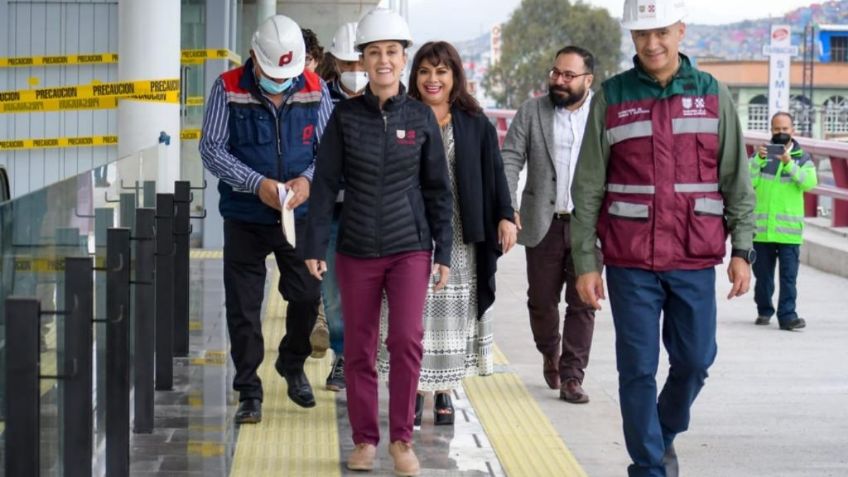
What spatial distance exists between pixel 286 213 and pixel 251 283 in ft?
1.79

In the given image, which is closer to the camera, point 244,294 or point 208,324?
point 244,294

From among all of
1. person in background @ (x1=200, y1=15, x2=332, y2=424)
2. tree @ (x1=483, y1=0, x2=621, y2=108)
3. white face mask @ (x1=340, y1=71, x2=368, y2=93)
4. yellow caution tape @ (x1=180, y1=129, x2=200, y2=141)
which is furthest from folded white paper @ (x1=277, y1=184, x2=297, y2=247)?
tree @ (x1=483, y1=0, x2=621, y2=108)

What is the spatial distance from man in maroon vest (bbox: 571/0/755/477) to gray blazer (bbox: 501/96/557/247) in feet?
7.68

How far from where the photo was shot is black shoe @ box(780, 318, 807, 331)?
12.4m

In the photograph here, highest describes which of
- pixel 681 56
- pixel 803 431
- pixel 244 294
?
pixel 681 56

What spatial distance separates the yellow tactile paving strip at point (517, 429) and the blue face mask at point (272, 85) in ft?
6.16

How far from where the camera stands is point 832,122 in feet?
437

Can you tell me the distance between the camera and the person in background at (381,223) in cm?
693

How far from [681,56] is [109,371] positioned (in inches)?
99.5

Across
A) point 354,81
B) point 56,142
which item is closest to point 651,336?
point 354,81

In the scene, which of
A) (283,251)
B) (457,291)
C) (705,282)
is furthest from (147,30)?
(705,282)

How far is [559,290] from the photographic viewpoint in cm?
894

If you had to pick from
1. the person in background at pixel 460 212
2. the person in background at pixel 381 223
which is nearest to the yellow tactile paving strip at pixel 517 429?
the person in background at pixel 460 212

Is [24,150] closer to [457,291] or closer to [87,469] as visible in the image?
[457,291]
